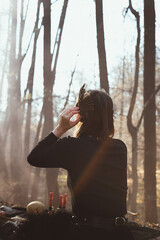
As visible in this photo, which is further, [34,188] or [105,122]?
[34,188]

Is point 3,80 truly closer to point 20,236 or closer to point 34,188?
point 34,188

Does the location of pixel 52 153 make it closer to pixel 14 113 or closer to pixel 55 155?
pixel 55 155

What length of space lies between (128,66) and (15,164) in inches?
438

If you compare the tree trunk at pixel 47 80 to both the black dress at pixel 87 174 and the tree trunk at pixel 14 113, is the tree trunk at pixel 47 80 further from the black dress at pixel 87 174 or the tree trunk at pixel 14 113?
the black dress at pixel 87 174

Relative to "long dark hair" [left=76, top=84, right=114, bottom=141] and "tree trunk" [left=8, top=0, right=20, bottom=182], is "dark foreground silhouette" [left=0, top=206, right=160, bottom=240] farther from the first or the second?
"tree trunk" [left=8, top=0, right=20, bottom=182]

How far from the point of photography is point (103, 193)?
2.51 meters

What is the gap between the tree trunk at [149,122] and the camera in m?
10.5

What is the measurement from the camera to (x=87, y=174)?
8.29ft

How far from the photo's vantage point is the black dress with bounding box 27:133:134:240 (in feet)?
8.20

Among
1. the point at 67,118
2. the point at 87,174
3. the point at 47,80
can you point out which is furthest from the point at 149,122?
the point at 87,174

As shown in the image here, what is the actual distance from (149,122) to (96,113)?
26.7ft

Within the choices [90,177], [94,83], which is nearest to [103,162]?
[90,177]

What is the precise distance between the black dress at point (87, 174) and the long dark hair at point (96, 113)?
15 centimetres

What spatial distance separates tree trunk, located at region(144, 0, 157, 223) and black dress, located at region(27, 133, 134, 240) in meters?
8.19
